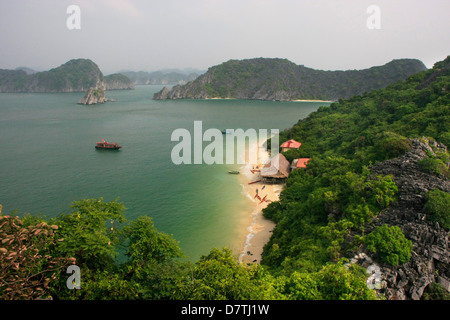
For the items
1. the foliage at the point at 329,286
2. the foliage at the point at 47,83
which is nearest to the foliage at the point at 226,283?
the foliage at the point at 329,286

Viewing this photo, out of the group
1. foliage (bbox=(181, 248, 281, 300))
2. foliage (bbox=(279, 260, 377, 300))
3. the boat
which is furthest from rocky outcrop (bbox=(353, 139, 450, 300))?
the boat

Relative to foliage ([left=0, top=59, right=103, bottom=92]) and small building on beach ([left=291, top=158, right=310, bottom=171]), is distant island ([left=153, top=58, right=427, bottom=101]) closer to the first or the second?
foliage ([left=0, top=59, right=103, bottom=92])

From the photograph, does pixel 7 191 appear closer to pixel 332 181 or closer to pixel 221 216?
pixel 221 216

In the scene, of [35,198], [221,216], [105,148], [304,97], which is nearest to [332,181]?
[221,216]

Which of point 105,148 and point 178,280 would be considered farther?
point 105,148

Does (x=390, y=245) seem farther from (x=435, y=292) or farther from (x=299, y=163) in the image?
(x=299, y=163)

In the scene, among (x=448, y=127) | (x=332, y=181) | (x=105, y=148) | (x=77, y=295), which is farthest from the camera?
(x=105, y=148)

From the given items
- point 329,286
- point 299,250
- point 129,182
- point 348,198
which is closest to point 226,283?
point 329,286
